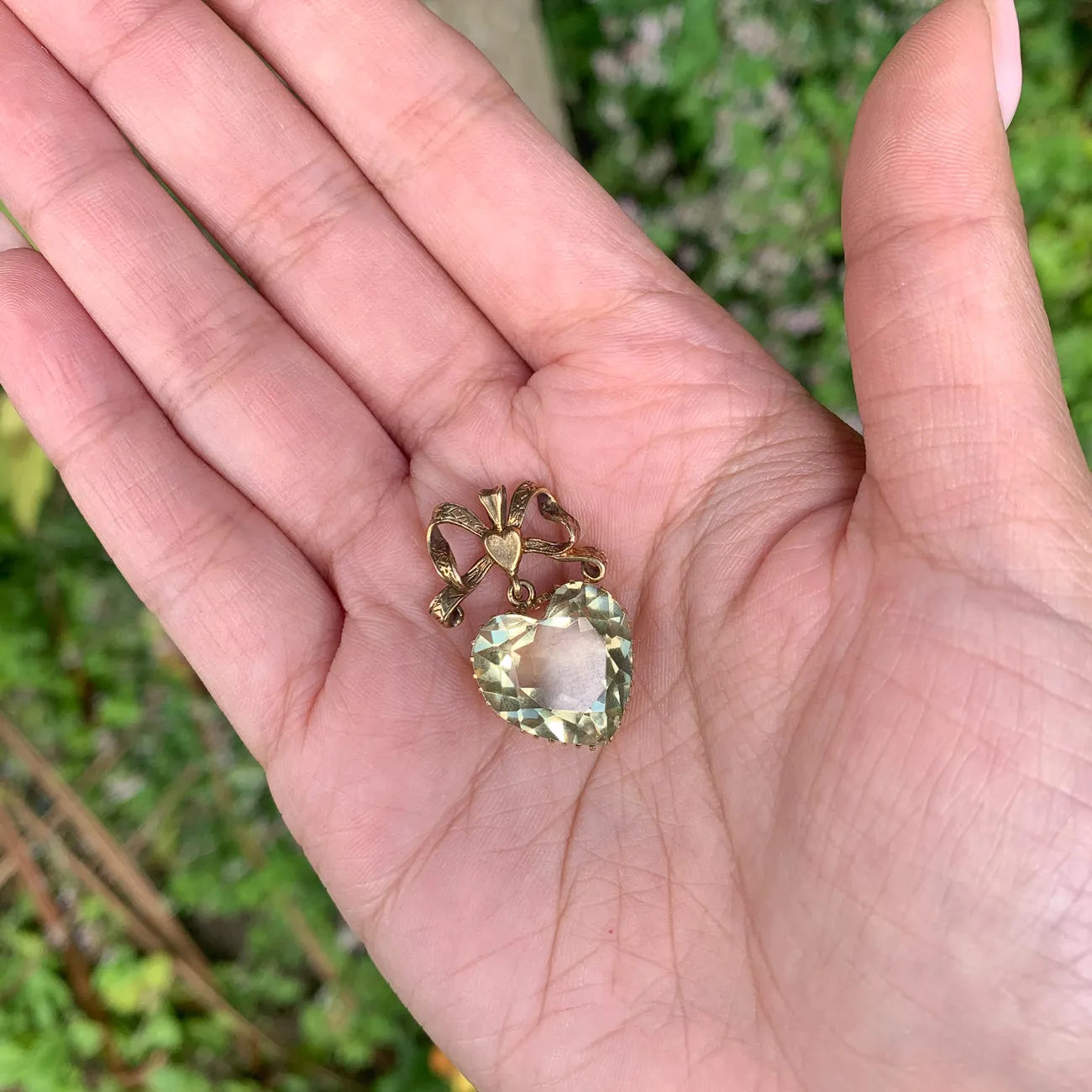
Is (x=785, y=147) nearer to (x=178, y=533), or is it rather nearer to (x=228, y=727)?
(x=178, y=533)

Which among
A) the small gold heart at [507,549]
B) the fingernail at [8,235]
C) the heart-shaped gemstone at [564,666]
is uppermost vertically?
the fingernail at [8,235]

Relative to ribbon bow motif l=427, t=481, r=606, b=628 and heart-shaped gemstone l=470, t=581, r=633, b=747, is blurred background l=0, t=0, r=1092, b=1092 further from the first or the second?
heart-shaped gemstone l=470, t=581, r=633, b=747

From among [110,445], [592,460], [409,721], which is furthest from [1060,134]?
[110,445]

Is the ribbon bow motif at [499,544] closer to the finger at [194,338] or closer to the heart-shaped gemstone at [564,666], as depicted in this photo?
the heart-shaped gemstone at [564,666]

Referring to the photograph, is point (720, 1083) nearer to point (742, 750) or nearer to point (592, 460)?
point (742, 750)

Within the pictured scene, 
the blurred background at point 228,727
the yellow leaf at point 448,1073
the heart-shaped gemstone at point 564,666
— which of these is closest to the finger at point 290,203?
the heart-shaped gemstone at point 564,666

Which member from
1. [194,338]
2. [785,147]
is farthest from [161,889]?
[785,147]
